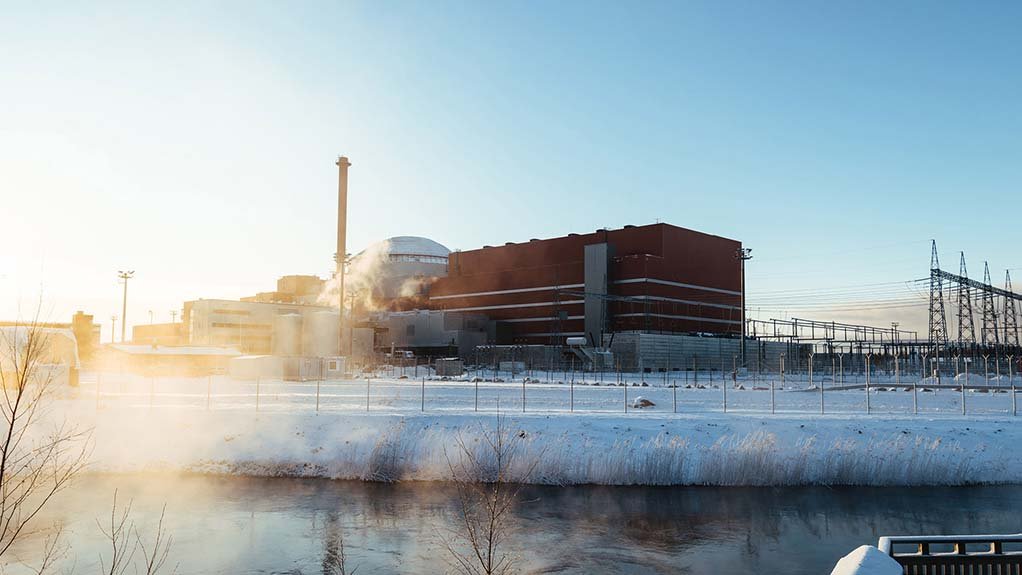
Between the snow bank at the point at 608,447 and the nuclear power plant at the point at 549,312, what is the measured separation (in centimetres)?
4868

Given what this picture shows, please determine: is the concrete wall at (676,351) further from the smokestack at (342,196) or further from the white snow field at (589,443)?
the white snow field at (589,443)

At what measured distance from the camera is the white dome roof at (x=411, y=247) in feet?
435

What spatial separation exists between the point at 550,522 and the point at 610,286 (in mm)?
75137

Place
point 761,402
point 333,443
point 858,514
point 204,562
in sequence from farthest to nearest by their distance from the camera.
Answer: point 761,402 → point 333,443 → point 858,514 → point 204,562

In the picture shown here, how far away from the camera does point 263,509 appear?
22219 millimetres

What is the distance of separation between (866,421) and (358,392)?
28793mm

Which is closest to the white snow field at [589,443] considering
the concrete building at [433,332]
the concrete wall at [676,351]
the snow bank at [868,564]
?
the snow bank at [868,564]

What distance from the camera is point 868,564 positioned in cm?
920

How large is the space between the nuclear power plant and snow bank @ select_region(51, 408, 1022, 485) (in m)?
48.7

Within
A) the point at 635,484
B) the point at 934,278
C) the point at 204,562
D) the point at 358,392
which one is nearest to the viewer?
the point at 204,562

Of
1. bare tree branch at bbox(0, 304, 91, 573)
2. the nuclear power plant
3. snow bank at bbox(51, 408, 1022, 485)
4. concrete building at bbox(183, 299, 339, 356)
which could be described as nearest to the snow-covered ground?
snow bank at bbox(51, 408, 1022, 485)

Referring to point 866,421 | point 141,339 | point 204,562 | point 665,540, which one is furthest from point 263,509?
point 141,339

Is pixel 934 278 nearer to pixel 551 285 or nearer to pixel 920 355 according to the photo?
pixel 920 355

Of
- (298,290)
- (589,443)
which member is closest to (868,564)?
(589,443)
